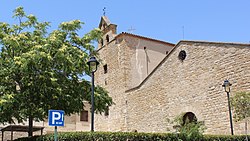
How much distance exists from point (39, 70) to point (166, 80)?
998 cm

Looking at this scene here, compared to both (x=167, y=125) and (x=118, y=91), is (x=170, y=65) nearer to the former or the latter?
(x=167, y=125)

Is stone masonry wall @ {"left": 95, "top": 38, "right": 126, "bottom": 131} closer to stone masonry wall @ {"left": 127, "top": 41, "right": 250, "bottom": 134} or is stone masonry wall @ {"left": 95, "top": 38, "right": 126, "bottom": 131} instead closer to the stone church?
the stone church

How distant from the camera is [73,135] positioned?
1111 centimetres

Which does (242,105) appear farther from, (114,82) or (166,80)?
(114,82)

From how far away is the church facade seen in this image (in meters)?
17.3

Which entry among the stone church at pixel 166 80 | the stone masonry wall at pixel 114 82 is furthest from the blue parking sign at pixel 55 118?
the stone masonry wall at pixel 114 82

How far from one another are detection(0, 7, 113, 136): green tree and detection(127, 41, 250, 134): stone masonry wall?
4902mm

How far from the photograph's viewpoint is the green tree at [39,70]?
13.0 meters

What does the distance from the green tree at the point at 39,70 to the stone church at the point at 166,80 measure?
415cm

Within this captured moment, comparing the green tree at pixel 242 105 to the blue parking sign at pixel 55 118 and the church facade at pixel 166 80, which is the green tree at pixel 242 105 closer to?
the church facade at pixel 166 80

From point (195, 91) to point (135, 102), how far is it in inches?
236

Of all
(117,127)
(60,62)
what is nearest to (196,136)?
(60,62)

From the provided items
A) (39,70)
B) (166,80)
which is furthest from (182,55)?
(39,70)

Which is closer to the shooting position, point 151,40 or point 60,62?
point 60,62
